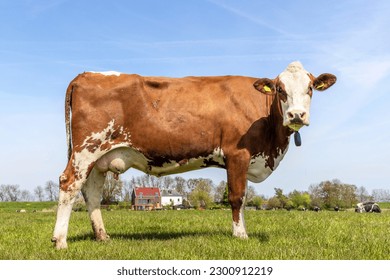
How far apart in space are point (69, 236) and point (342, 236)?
18.8ft

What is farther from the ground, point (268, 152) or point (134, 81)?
point (134, 81)

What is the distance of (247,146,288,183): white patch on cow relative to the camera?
798cm

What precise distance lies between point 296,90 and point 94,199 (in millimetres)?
4345

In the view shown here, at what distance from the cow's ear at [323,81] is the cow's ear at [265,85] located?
2.81 ft

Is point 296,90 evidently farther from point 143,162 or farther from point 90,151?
point 90,151

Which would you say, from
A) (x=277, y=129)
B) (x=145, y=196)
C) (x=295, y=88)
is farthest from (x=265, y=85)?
(x=145, y=196)

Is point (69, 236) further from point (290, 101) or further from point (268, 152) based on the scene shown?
point (290, 101)

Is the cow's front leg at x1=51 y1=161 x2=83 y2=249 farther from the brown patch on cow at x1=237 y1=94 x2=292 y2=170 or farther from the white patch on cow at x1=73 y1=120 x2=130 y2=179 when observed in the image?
the brown patch on cow at x1=237 y1=94 x2=292 y2=170

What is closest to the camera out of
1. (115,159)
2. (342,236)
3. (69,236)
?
(115,159)

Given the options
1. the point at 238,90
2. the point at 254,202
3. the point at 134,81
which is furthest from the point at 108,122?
the point at 254,202

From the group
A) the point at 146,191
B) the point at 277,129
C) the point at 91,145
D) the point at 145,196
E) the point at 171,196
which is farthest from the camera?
the point at 171,196

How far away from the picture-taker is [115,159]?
7699mm

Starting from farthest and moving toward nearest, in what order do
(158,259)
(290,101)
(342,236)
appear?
1. (342,236)
2. (290,101)
3. (158,259)

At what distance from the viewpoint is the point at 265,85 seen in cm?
760
